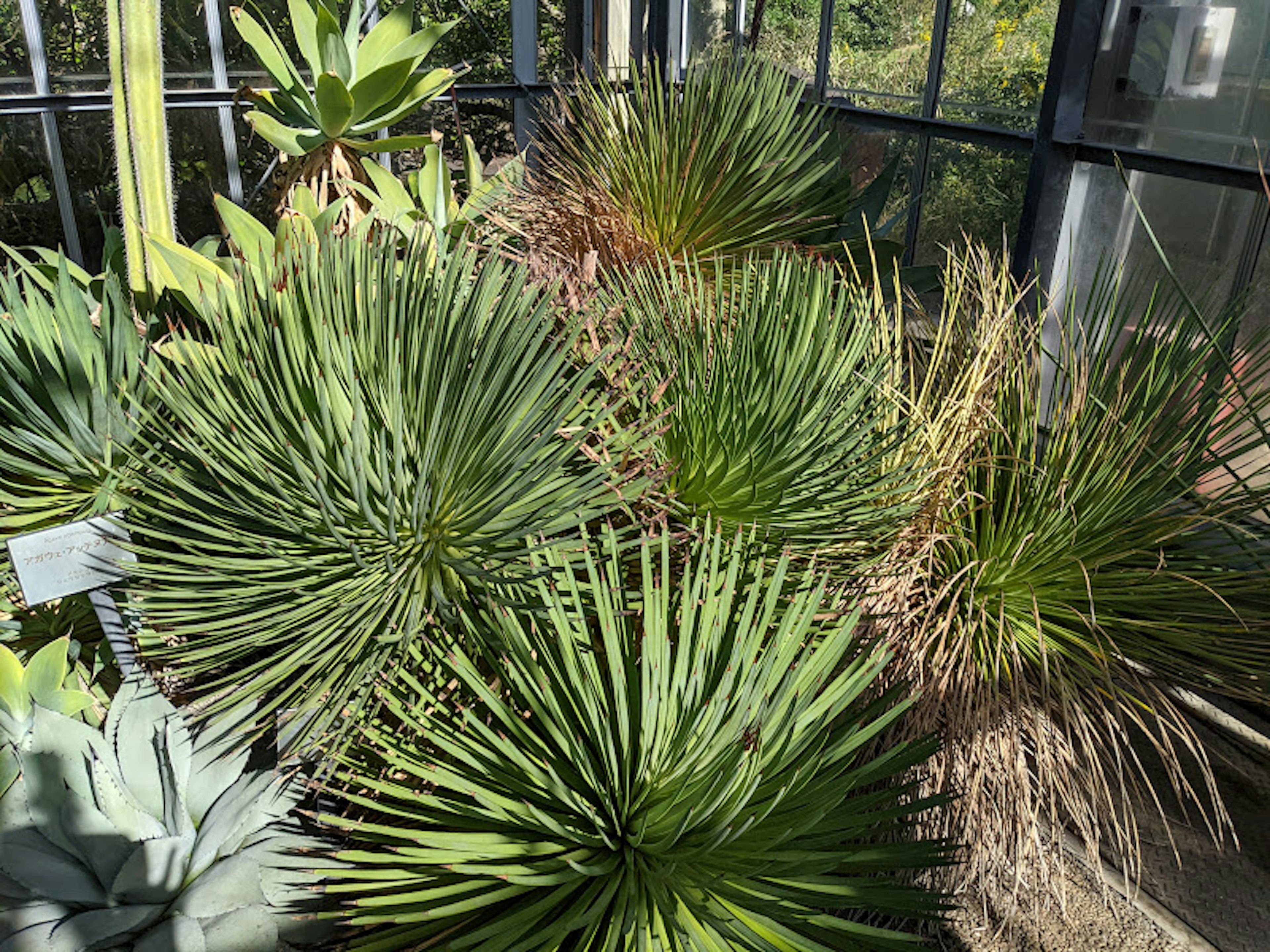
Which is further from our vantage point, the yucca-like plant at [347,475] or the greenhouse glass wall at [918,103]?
the greenhouse glass wall at [918,103]

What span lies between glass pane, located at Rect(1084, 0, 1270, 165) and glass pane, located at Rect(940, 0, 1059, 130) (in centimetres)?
18

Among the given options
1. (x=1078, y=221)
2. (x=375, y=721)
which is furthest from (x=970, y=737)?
(x=1078, y=221)

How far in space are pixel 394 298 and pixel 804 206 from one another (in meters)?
1.39

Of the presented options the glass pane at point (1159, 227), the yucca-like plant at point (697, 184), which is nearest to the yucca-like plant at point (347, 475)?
the yucca-like plant at point (697, 184)

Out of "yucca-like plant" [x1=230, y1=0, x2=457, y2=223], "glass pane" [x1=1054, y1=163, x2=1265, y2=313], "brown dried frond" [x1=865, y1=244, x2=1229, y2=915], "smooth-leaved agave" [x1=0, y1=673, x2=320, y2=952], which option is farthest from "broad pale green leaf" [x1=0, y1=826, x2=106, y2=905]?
"glass pane" [x1=1054, y1=163, x2=1265, y2=313]

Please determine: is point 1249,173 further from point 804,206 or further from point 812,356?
point 812,356

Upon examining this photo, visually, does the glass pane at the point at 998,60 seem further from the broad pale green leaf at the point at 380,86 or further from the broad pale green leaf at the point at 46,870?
the broad pale green leaf at the point at 46,870

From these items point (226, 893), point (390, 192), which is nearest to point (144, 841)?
point (226, 893)

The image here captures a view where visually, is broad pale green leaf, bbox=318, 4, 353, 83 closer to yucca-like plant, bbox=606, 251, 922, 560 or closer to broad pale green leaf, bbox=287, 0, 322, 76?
broad pale green leaf, bbox=287, 0, 322, 76

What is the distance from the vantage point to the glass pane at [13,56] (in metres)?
3.68

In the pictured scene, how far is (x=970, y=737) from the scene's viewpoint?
57.3 inches

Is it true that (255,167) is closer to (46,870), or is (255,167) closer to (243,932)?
(46,870)

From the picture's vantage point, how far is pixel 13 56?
3.73 m

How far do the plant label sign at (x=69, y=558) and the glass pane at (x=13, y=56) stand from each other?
10.3ft
